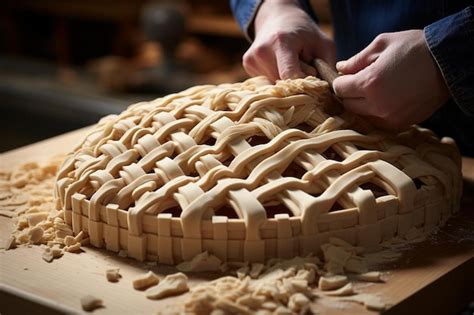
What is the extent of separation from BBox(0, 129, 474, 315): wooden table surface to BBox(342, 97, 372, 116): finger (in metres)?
0.23

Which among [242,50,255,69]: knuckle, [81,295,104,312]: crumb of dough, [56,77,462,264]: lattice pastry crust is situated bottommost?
[81,295,104,312]: crumb of dough

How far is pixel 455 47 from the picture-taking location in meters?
1.20

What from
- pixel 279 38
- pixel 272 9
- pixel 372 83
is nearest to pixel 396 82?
pixel 372 83

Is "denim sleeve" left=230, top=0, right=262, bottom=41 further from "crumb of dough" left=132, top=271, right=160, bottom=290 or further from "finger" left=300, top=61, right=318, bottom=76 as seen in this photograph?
"crumb of dough" left=132, top=271, right=160, bottom=290

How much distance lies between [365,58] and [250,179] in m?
0.31

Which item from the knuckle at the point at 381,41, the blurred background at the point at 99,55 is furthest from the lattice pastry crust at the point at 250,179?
the blurred background at the point at 99,55

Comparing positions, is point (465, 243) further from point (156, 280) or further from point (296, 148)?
point (156, 280)

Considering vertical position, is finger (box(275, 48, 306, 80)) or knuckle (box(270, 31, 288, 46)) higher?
knuckle (box(270, 31, 288, 46))

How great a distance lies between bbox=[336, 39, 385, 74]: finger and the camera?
1.24 m

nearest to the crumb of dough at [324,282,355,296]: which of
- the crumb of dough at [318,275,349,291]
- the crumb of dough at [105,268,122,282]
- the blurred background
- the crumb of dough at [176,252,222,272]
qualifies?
the crumb of dough at [318,275,349,291]

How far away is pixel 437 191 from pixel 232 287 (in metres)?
0.42

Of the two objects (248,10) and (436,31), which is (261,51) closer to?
(248,10)

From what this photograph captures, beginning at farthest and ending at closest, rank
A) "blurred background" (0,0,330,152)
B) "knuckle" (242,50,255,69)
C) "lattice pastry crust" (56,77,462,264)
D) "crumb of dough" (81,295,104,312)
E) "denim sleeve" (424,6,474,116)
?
"blurred background" (0,0,330,152)
"knuckle" (242,50,255,69)
"denim sleeve" (424,6,474,116)
"lattice pastry crust" (56,77,462,264)
"crumb of dough" (81,295,104,312)

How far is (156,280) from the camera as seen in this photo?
1.04 m
